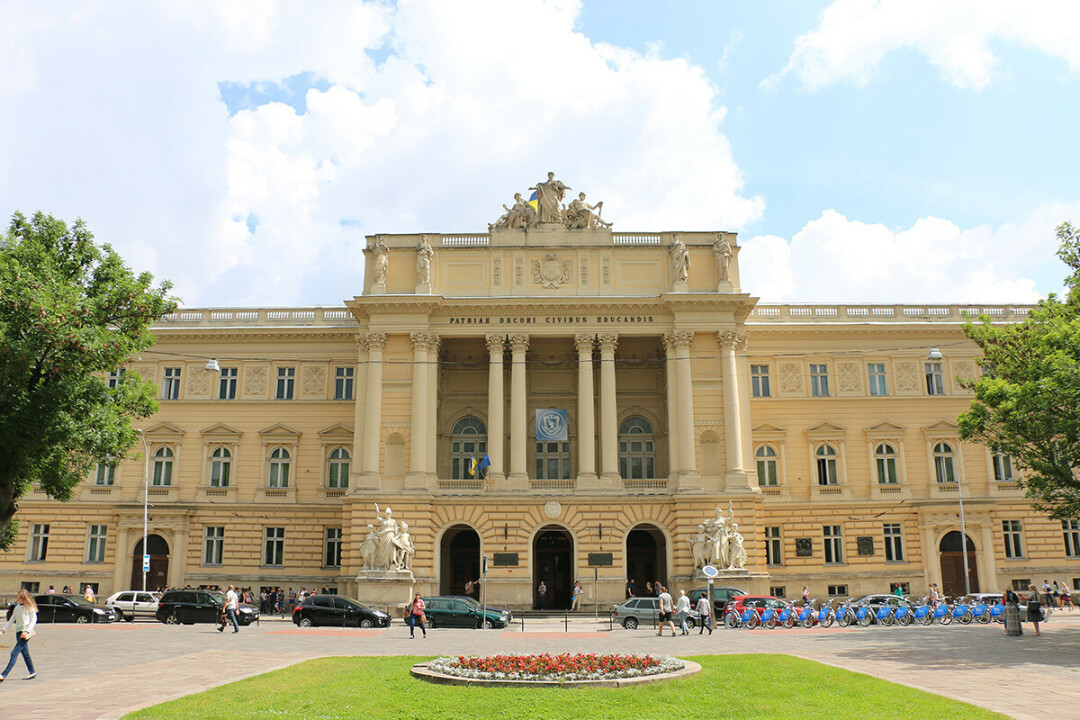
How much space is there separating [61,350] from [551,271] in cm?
2662

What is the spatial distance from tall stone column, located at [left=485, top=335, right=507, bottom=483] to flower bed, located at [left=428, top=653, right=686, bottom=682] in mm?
26324

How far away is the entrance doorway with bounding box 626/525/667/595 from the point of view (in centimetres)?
4794

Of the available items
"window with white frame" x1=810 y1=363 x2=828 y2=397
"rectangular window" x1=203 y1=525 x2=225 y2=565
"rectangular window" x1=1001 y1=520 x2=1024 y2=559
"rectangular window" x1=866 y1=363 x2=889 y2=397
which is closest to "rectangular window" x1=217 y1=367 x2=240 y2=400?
"rectangular window" x1=203 y1=525 x2=225 y2=565

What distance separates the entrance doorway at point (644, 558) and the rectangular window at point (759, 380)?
32.4 ft

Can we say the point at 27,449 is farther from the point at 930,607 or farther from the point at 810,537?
the point at 810,537

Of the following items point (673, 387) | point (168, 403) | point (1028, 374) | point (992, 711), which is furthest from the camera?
point (168, 403)

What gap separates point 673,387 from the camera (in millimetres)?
45062

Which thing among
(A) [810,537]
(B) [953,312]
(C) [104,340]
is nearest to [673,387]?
(A) [810,537]

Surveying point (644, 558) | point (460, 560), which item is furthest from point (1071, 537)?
point (460, 560)

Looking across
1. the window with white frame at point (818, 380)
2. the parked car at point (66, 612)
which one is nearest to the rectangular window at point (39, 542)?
the parked car at point (66, 612)

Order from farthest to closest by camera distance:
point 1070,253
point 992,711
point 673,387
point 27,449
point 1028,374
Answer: point 673,387
point 1070,253
point 1028,374
point 27,449
point 992,711

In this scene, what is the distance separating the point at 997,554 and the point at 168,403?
47273 millimetres

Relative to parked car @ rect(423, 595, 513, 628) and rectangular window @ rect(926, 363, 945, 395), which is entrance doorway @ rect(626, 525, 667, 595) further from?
rectangular window @ rect(926, 363, 945, 395)

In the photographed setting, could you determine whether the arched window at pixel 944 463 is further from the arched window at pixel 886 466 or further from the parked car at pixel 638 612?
the parked car at pixel 638 612
